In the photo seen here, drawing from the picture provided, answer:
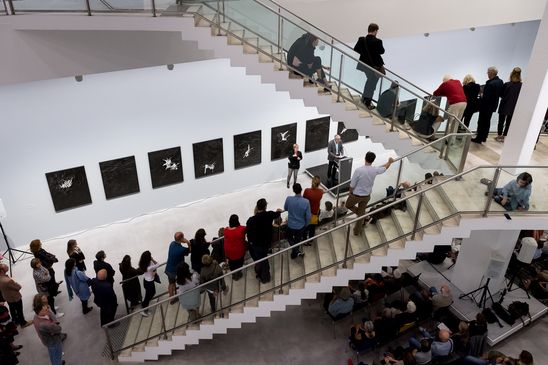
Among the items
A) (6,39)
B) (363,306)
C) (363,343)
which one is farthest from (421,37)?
(6,39)

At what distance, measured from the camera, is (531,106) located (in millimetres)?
8586

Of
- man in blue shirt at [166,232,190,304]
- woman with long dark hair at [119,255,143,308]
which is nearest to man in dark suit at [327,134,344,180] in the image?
man in blue shirt at [166,232,190,304]

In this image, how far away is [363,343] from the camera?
9.24 meters

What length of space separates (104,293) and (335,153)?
7.81 meters

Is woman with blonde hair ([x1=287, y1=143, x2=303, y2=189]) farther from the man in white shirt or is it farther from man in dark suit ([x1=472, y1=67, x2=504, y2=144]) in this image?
the man in white shirt

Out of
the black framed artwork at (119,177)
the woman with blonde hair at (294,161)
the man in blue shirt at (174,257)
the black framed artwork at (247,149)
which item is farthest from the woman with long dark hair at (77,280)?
the woman with blonde hair at (294,161)

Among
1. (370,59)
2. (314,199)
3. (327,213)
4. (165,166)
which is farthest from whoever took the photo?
(165,166)

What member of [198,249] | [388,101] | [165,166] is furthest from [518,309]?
[165,166]

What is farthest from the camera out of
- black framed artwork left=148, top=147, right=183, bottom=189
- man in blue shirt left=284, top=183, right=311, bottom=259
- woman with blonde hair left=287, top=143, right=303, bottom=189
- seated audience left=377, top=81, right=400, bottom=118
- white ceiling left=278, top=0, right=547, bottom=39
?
woman with blonde hair left=287, top=143, right=303, bottom=189

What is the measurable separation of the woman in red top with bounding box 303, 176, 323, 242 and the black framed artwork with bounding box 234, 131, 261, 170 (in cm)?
470

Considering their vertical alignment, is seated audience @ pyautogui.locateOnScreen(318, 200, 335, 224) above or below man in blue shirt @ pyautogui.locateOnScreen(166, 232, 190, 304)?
above

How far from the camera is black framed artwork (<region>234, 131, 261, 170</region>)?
1340cm

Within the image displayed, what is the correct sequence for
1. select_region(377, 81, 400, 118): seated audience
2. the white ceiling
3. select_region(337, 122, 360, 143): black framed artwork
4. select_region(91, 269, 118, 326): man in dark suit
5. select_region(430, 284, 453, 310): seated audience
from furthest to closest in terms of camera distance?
select_region(337, 122, 360, 143): black framed artwork < the white ceiling < select_region(430, 284, 453, 310): seated audience < select_region(377, 81, 400, 118): seated audience < select_region(91, 269, 118, 326): man in dark suit

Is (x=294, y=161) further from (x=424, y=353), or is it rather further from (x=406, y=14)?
(x=424, y=353)
